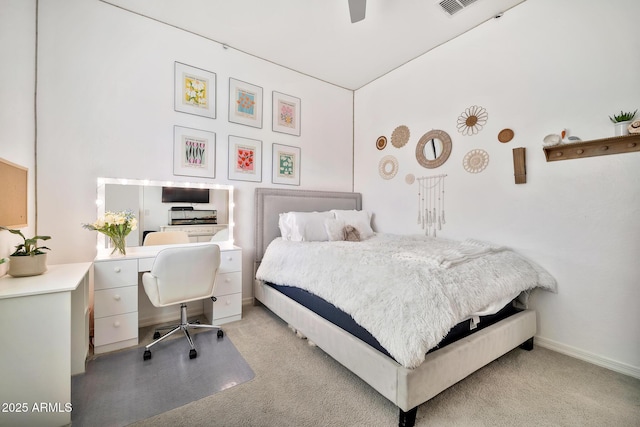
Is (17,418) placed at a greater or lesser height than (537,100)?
lesser

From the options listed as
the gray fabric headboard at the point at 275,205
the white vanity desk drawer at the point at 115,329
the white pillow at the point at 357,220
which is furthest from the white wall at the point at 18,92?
the white pillow at the point at 357,220

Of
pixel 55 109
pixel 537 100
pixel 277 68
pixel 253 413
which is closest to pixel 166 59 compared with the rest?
pixel 55 109

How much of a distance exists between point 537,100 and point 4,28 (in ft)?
12.7

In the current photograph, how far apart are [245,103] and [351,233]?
195 cm

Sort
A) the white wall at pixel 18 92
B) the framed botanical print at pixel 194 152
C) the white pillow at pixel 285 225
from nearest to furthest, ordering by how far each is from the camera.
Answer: the white wall at pixel 18 92, the framed botanical print at pixel 194 152, the white pillow at pixel 285 225

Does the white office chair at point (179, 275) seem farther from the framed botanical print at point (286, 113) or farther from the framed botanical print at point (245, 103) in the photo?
the framed botanical print at point (286, 113)

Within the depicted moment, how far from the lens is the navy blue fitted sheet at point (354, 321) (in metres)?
1.50

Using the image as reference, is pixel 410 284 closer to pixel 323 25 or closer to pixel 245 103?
pixel 323 25

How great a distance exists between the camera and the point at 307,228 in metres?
2.82

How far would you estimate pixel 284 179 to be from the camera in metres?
3.36

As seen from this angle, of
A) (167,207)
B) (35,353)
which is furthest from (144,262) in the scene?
(35,353)

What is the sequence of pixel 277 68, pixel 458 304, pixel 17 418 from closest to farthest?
1. pixel 17 418
2. pixel 458 304
3. pixel 277 68

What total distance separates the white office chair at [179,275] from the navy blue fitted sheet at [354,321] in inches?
30.0

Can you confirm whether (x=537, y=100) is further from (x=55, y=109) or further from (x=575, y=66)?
(x=55, y=109)
